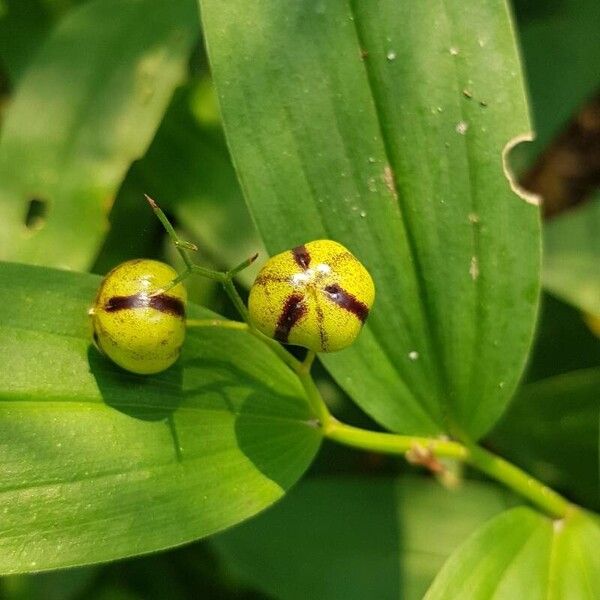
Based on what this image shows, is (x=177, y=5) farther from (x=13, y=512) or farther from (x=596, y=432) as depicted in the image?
(x=596, y=432)

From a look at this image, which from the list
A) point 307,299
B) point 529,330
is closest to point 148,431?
point 307,299

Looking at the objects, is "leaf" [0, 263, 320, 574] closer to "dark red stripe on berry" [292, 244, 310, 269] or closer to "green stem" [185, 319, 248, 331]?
"green stem" [185, 319, 248, 331]

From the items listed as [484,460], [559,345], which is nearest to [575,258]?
[559,345]

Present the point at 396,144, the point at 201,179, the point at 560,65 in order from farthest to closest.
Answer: the point at 560,65
the point at 201,179
the point at 396,144

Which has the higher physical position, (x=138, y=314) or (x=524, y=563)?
(x=138, y=314)

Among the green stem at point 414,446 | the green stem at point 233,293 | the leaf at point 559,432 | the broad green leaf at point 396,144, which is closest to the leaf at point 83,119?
the green stem at point 414,446

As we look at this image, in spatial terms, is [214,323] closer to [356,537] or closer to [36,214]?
[36,214]

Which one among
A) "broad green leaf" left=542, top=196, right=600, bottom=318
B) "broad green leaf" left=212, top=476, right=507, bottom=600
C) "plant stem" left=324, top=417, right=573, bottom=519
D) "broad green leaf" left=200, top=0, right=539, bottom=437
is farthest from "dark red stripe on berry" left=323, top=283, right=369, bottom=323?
"broad green leaf" left=542, top=196, right=600, bottom=318
